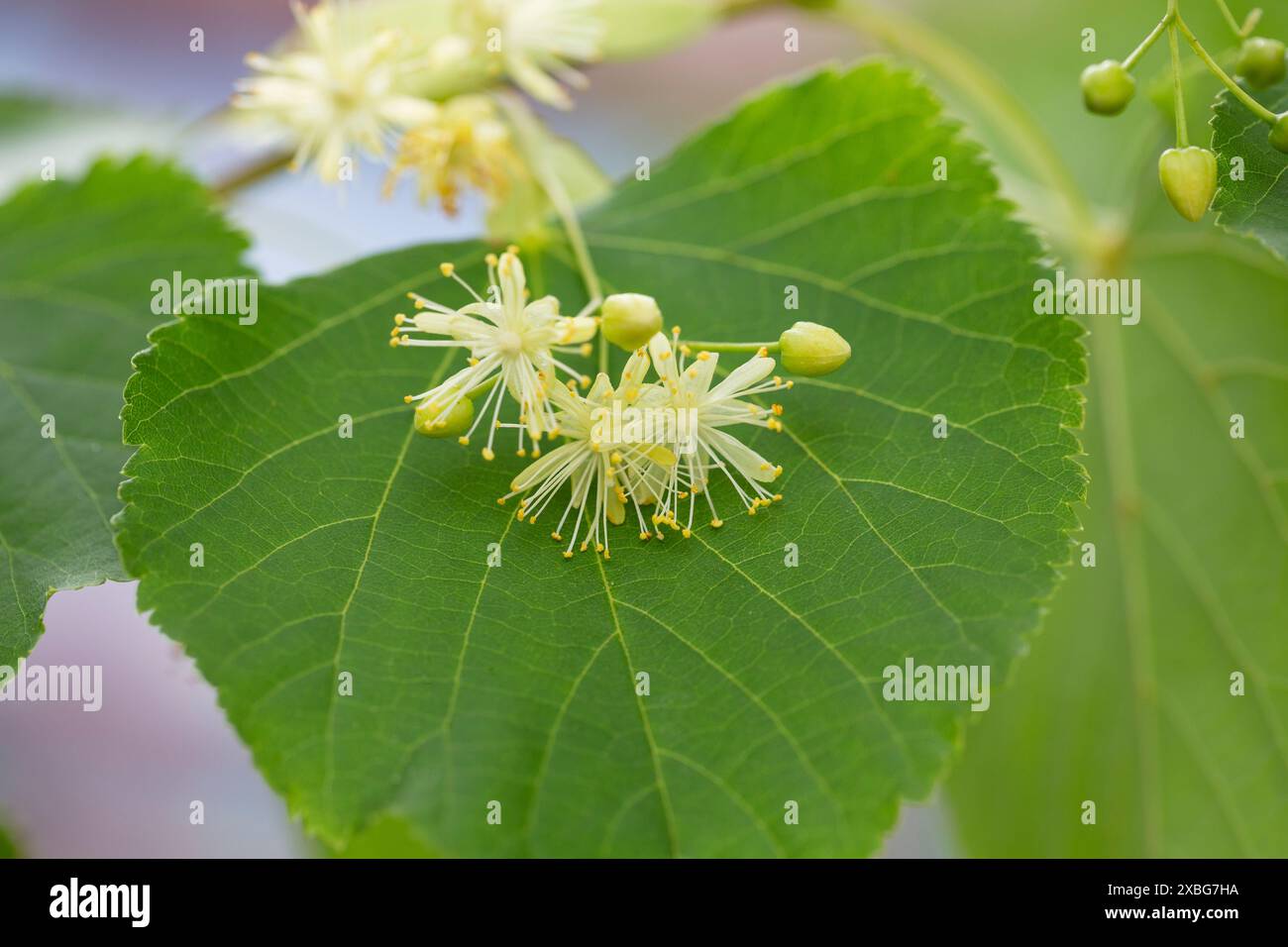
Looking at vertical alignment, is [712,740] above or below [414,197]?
below

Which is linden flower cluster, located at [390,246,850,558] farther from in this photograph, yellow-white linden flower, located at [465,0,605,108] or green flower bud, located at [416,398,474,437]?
yellow-white linden flower, located at [465,0,605,108]

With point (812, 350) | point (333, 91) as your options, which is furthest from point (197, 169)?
point (812, 350)

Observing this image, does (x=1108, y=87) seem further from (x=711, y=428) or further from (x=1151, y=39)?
(x=711, y=428)

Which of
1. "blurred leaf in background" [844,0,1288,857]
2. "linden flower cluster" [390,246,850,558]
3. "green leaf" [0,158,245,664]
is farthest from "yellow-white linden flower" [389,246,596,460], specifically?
"blurred leaf in background" [844,0,1288,857]

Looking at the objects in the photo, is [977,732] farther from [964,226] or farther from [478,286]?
[478,286]
